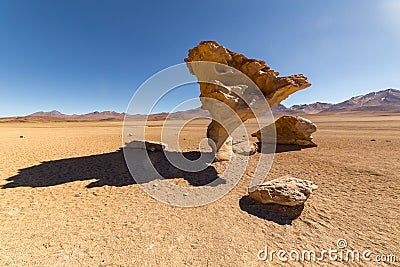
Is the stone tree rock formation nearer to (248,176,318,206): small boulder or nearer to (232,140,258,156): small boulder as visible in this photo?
(232,140,258,156): small boulder

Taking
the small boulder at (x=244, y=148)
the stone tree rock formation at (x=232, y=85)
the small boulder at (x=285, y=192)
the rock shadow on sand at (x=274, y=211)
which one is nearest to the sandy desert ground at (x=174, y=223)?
the rock shadow on sand at (x=274, y=211)

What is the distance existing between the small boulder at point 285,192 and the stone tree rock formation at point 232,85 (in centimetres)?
474

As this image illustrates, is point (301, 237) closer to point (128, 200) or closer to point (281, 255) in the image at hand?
point (281, 255)

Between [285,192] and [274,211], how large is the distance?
66 centimetres

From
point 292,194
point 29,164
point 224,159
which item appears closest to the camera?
point 292,194

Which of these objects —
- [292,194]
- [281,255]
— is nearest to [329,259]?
[281,255]

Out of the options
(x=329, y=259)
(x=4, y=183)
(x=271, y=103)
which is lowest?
(x=329, y=259)

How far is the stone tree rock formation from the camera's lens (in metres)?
9.44

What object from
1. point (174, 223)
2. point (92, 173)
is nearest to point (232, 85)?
point (174, 223)

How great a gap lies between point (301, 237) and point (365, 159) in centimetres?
877

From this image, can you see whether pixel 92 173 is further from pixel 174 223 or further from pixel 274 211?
pixel 274 211

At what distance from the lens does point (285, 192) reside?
543 cm

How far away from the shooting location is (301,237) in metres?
4.42

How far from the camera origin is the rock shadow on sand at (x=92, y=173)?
24.9 feet
